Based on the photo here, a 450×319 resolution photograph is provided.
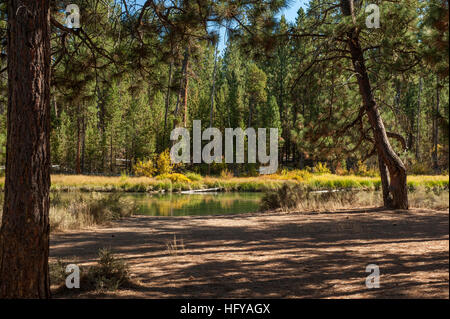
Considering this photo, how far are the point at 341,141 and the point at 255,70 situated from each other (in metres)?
24.7

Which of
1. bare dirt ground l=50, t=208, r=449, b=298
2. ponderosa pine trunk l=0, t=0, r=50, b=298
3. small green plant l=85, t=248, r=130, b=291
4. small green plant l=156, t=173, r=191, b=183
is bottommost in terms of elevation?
bare dirt ground l=50, t=208, r=449, b=298

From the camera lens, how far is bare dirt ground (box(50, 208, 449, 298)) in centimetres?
331

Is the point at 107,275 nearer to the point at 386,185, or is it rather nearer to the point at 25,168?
the point at 25,168

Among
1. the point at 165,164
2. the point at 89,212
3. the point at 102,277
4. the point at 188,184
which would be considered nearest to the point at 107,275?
the point at 102,277

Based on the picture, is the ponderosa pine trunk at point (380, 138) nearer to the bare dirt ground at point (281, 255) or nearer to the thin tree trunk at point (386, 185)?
the thin tree trunk at point (386, 185)

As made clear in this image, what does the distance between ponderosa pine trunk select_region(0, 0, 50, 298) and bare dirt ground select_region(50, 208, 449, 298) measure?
0.59 meters

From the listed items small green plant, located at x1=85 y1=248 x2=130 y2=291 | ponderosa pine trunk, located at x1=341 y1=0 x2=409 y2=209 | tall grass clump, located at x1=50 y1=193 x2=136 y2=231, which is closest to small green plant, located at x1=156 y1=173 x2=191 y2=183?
tall grass clump, located at x1=50 y1=193 x2=136 y2=231

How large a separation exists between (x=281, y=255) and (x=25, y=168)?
10.1 ft

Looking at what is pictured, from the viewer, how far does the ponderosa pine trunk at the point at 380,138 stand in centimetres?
859

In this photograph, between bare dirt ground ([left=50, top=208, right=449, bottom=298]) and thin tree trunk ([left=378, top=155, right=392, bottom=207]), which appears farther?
thin tree trunk ([left=378, top=155, right=392, bottom=207])

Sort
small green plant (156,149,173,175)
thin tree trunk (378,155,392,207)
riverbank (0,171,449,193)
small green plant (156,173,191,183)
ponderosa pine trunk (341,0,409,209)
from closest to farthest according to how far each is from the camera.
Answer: ponderosa pine trunk (341,0,409,209)
thin tree trunk (378,155,392,207)
riverbank (0,171,449,193)
small green plant (156,173,191,183)
small green plant (156,149,173,175)

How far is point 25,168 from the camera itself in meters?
2.74

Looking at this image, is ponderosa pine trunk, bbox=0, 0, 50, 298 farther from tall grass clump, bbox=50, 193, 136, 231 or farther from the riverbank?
the riverbank

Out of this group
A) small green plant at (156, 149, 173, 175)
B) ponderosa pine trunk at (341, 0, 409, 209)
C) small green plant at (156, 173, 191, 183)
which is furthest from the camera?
small green plant at (156, 149, 173, 175)
